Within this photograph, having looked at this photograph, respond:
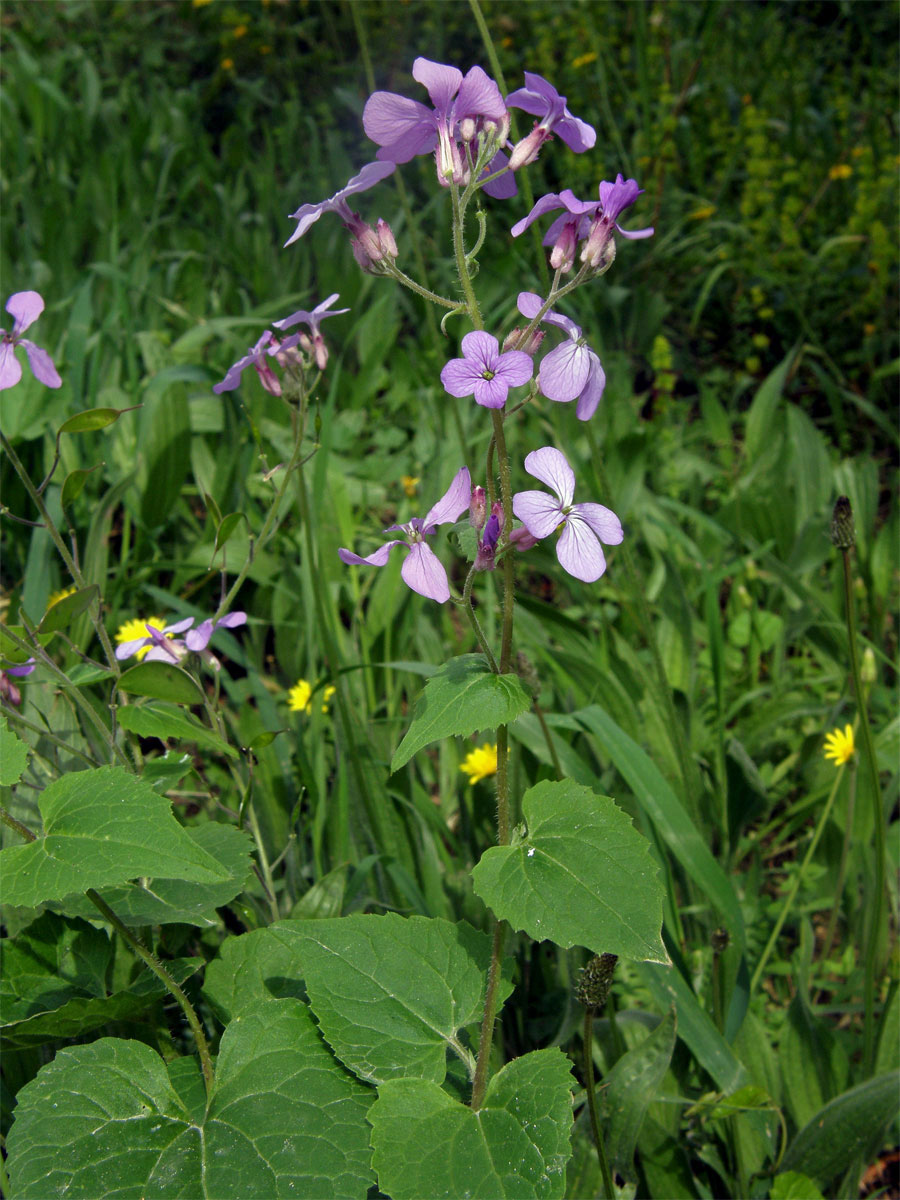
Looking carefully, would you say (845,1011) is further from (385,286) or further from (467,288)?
(385,286)

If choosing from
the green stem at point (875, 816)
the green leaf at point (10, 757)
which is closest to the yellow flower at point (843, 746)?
the green stem at point (875, 816)

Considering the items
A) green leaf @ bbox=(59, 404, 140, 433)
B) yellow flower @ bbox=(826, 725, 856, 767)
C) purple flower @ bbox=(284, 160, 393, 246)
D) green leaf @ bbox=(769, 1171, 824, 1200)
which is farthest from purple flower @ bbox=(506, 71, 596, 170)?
green leaf @ bbox=(769, 1171, 824, 1200)

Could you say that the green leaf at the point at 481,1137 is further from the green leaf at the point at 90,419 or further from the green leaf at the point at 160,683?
the green leaf at the point at 90,419

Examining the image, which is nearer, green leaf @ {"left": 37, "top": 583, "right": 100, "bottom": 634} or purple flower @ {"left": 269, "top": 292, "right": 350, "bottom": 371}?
green leaf @ {"left": 37, "top": 583, "right": 100, "bottom": 634}

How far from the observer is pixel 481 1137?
2.77ft

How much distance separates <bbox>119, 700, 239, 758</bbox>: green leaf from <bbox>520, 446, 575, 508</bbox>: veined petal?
0.45 m

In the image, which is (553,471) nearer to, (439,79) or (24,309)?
(439,79)

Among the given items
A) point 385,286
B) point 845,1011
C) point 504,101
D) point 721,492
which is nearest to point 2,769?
point 504,101

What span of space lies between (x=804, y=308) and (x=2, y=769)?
297 centimetres

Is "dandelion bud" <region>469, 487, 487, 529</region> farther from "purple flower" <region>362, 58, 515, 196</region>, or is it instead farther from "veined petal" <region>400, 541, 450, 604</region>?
"purple flower" <region>362, 58, 515, 196</region>

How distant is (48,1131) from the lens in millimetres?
846

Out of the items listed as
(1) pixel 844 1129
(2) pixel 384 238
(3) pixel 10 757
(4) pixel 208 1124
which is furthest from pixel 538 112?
(1) pixel 844 1129

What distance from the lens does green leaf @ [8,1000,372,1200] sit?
822 mm

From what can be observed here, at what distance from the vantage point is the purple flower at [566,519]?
2.71 ft
